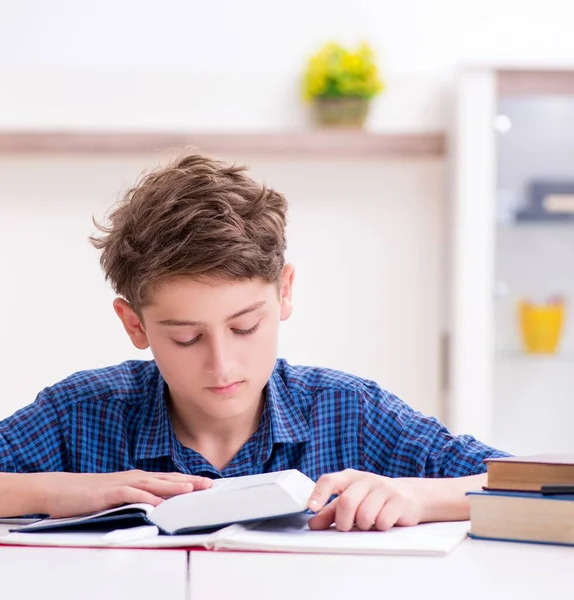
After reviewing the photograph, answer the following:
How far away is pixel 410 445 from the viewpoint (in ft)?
4.78

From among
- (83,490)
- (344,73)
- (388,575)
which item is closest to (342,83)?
(344,73)

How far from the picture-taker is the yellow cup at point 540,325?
288 cm

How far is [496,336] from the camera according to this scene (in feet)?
9.47

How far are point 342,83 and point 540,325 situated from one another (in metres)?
0.94

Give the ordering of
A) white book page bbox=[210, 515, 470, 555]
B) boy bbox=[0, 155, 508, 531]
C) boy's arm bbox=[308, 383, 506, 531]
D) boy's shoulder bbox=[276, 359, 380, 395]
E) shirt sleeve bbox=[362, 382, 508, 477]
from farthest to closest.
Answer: boy's shoulder bbox=[276, 359, 380, 395] → shirt sleeve bbox=[362, 382, 508, 477] → boy bbox=[0, 155, 508, 531] → boy's arm bbox=[308, 383, 506, 531] → white book page bbox=[210, 515, 470, 555]

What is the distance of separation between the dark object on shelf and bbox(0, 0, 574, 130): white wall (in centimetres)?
36

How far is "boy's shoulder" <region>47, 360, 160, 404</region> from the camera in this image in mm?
1522

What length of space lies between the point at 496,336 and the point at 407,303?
0.29 metres

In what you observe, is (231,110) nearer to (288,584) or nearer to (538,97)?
(538,97)

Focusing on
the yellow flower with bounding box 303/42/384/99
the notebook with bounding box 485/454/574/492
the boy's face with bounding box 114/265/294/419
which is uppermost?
the yellow flower with bounding box 303/42/384/99

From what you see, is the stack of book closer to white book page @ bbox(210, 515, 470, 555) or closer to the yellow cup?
white book page @ bbox(210, 515, 470, 555)

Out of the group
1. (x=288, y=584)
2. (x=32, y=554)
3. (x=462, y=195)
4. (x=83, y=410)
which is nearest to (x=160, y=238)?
(x=83, y=410)

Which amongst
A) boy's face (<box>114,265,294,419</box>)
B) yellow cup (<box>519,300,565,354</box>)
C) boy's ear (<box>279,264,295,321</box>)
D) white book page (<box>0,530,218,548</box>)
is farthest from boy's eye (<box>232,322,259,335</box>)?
yellow cup (<box>519,300,565,354</box>)

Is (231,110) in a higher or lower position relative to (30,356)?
higher
